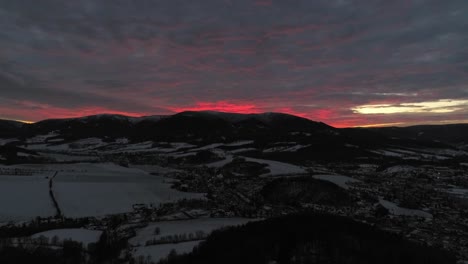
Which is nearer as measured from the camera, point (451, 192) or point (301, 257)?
point (301, 257)

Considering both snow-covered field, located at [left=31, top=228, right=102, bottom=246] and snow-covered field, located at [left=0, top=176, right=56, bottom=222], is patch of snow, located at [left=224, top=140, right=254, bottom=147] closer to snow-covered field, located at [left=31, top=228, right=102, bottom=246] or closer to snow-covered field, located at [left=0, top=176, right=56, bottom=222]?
snow-covered field, located at [left=0, top=176, right=56, bottom=222]

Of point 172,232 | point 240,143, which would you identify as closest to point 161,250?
point 172,232

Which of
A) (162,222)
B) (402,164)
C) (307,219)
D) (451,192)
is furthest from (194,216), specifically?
(402,164)

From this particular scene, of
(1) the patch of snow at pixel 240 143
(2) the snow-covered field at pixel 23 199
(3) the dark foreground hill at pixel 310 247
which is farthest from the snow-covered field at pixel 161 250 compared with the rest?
(1) the patch of snow at pixel 240 143

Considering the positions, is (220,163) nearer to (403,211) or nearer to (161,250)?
(403,211)

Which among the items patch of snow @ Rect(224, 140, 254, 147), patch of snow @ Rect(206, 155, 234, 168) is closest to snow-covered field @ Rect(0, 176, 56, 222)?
patch of snow @ Rect(206, 155, 234, 168)

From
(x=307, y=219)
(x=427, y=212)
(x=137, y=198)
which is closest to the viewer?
(x=307, y=219)

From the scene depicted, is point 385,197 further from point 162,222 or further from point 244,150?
point 244,150
